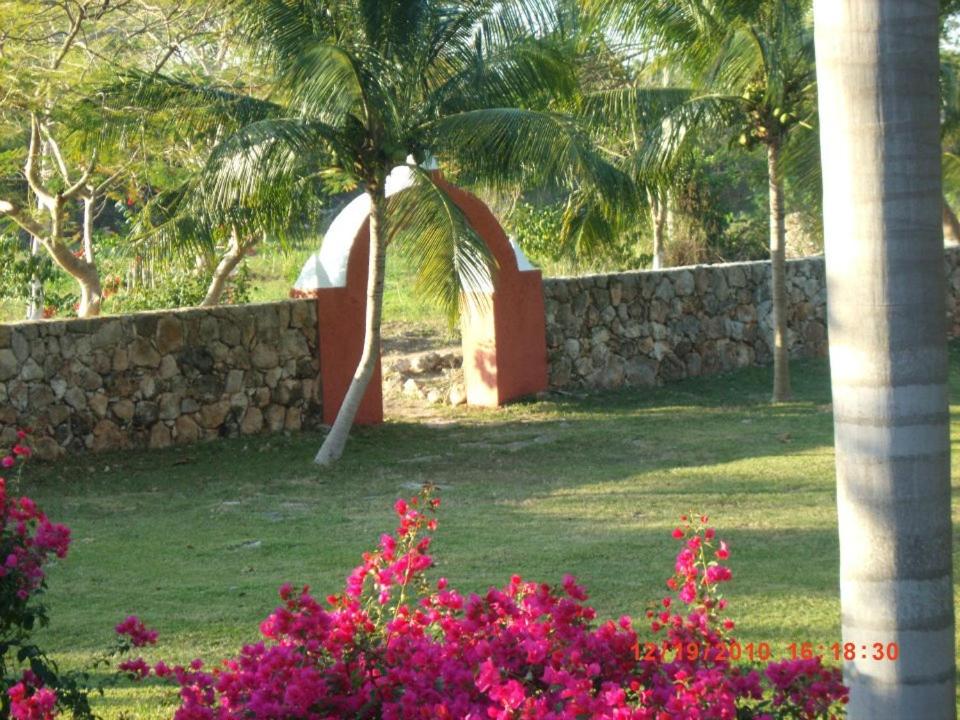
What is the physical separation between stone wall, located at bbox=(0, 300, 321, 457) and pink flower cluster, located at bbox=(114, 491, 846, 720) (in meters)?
8.33

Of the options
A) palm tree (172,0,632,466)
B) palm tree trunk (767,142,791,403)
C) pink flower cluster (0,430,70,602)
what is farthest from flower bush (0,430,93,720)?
palm tree trunk (767,142,791,403)

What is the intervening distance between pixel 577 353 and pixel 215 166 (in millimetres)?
6614

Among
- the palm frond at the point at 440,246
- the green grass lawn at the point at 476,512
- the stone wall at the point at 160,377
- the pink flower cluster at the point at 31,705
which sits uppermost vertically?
the palm frond at the point at 440,246

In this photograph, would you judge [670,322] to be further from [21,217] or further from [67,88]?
[21,217]

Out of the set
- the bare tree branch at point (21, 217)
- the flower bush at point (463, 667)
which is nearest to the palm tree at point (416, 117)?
the bare tree branch at point (21, 217)

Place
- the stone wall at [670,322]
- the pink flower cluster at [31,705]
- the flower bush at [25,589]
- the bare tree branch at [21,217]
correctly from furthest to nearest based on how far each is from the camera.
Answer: the stone wall at [670,322] → the bare tree branch at [21,217] → the flower bush at [25,589] → the pink flower cluster at [31,705]

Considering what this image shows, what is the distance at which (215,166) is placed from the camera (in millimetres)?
10500

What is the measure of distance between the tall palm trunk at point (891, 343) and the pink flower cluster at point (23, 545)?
2430 mm

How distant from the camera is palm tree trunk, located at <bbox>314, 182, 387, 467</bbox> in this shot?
12.0 m

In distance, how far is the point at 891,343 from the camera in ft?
9.68

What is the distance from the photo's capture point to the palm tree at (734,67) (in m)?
12.9

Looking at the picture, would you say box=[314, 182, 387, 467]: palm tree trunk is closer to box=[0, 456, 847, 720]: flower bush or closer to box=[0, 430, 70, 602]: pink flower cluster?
box=[0, 430, 70, 602]: pink flower cluster

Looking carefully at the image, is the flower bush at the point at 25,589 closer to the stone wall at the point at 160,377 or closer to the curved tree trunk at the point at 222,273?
the stone wall at the point at 160,377
